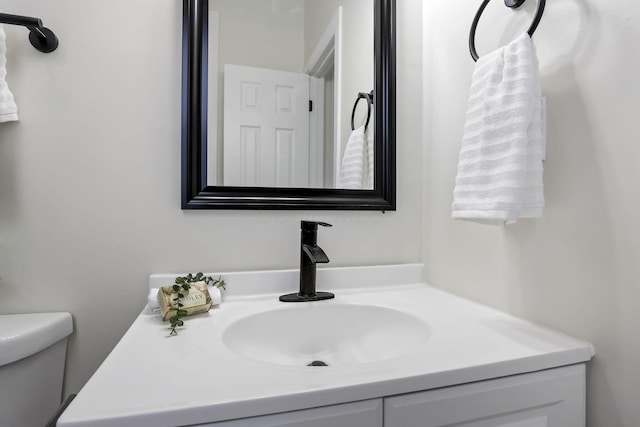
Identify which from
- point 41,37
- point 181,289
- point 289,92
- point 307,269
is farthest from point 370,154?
point 41,37

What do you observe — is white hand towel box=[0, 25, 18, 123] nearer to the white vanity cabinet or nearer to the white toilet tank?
the white toilet tank

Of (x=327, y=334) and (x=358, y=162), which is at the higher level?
(x=358, y=162)

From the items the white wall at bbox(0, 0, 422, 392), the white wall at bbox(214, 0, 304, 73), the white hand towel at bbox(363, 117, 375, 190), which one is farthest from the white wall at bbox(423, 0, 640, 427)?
the white wall at bbox(0, 0, 422, 392)

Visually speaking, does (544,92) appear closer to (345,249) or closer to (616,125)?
(616,125)

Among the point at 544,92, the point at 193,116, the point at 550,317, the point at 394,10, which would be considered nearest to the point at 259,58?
the point at 193,116

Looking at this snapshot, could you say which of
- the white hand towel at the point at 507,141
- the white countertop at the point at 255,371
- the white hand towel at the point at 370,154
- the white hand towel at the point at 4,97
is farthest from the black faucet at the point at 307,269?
the white hand towel at the point at 4,97

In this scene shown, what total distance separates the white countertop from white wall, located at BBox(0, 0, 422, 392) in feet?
0.70

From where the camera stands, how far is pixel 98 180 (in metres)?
0.91

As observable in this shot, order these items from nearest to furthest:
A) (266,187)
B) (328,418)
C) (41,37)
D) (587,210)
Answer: (328,418), (587,210), (41,37), (266,187)

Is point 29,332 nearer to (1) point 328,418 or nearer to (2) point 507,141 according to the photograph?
(1) point 328,418

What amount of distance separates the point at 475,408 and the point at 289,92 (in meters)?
0.94

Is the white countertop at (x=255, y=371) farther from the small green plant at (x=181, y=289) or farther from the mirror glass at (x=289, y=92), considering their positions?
the mirror glass at (x=289, y=92)

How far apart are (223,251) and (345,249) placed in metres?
0.39

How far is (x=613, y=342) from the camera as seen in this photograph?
60 cm
